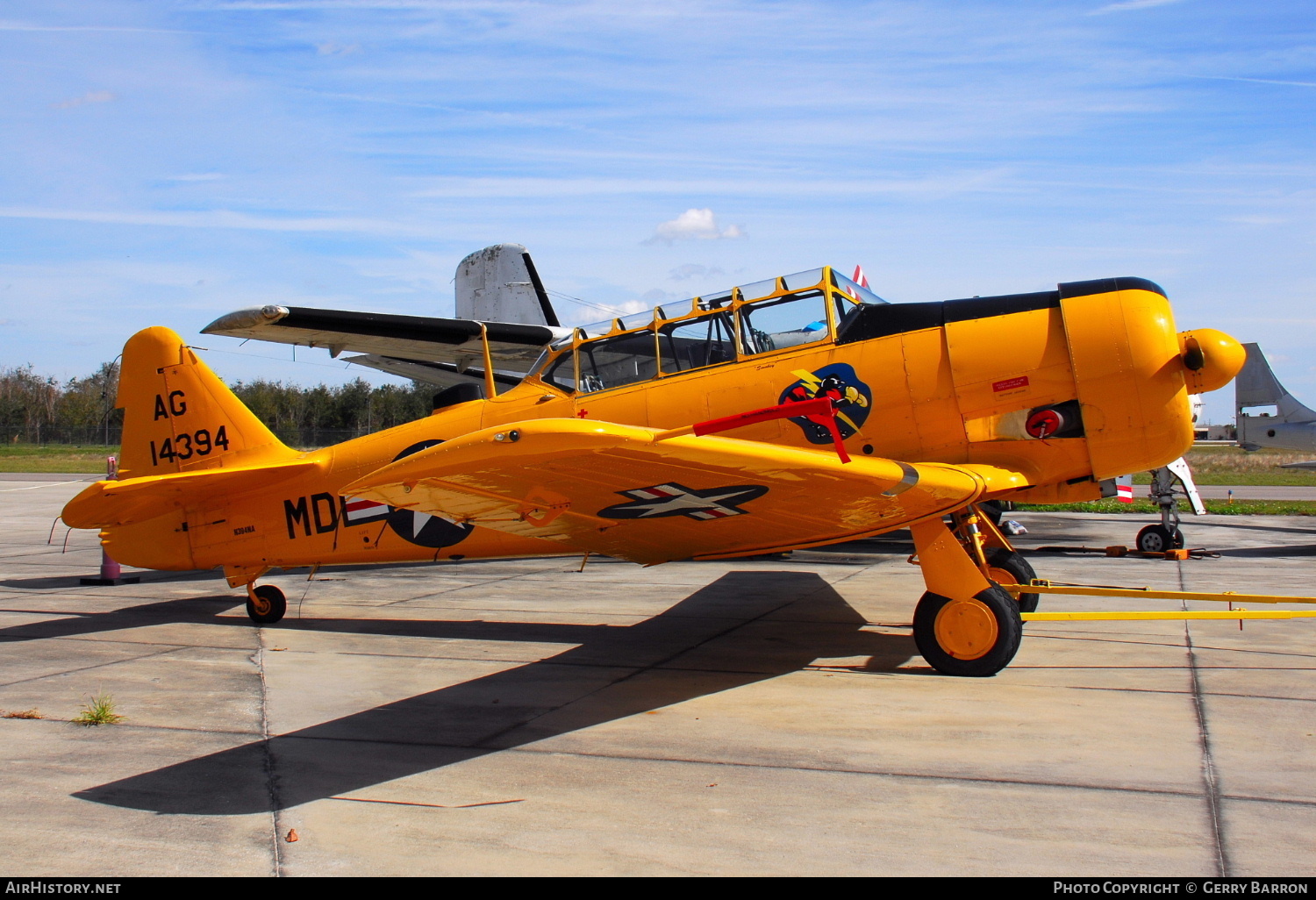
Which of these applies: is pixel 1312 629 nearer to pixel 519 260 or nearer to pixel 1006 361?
pixel 1006 361

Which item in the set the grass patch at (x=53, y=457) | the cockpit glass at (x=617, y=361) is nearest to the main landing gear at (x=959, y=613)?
the cockpit glass at (x=617, y=361)

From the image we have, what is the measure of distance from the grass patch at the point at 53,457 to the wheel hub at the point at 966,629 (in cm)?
3681

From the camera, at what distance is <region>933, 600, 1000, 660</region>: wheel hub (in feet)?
19.6

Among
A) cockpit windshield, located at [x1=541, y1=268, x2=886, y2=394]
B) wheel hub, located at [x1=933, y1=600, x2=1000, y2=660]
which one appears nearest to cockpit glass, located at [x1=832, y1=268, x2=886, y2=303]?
cockpit windshield, located at [x1=541, y1=268, x2=886, y2=394]

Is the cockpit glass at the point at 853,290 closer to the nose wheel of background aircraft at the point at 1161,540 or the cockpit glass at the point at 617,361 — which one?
the cockpit glass at the point at 617,361

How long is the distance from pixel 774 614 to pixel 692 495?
3685 mm

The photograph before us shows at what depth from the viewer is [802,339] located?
677cm

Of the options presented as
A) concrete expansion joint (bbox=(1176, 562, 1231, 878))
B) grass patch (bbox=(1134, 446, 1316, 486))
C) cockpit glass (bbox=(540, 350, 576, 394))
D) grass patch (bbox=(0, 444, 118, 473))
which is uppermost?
grass patch (bbox=(0, 444, 118, 473))

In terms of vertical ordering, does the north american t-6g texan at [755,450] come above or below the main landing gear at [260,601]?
above

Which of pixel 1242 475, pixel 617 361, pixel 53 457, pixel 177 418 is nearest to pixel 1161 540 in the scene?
pixel 617 361

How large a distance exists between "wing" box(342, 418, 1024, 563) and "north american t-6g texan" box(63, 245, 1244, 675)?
0.7 inches

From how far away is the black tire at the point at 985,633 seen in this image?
595cm

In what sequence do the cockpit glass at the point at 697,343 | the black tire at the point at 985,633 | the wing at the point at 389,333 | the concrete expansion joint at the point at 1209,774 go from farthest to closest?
the wing at the point at 389,333
the cockpit glass at the point at 697,343
the black tire at the point at 985,633
the concrete expansion joint at the point at 1209,774

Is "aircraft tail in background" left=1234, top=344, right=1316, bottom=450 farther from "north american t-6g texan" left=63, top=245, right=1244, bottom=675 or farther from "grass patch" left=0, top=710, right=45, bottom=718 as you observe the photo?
"grass patch" left=0, top=710, right=45, bottom=718
